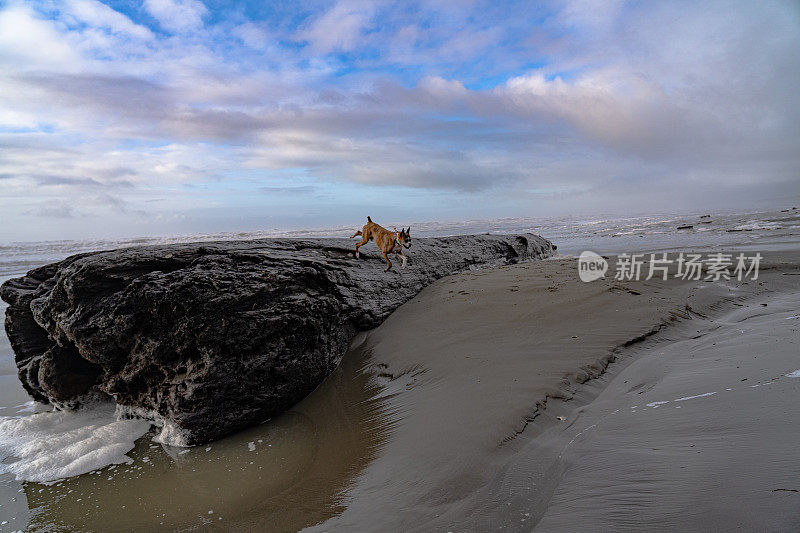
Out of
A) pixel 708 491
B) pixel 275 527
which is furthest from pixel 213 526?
pixel 708 491

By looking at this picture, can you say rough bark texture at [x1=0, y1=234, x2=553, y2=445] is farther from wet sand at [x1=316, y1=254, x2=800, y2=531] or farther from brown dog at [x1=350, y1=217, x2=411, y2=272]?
brown dog at [x1=350, y1=217, x2=411, y2=272]

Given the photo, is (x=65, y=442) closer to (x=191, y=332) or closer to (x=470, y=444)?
(x=191, y=332)

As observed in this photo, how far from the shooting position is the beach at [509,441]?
1870 millimetres

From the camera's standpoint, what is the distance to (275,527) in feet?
8.25

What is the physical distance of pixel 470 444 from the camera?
8.77 feet

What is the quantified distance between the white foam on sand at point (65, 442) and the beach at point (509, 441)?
119mm

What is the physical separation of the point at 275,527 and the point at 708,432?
2.53m

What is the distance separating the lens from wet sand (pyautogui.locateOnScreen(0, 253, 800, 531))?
6.66 feet

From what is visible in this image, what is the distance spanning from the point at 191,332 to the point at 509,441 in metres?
2.89

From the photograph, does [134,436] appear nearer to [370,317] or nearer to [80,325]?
[80,325]

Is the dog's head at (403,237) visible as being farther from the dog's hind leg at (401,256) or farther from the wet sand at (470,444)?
the wet sand at (470,444)

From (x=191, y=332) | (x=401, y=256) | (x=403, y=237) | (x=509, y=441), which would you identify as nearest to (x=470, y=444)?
(x=509, y=441)

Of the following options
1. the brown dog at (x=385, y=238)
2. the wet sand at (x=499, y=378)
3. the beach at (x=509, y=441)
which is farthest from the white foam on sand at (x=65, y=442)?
the brown dog at (x=385, y=238)

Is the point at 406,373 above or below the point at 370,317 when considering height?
below
